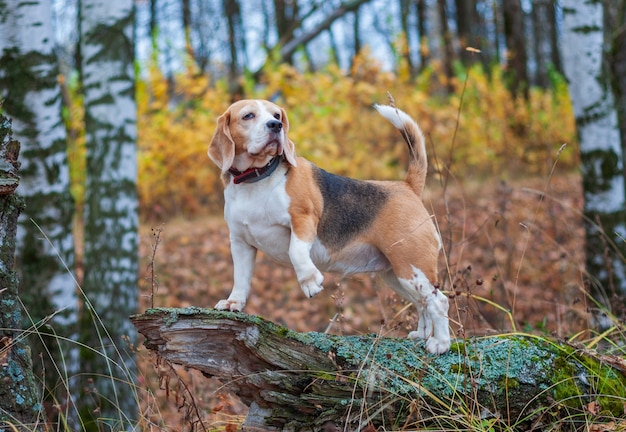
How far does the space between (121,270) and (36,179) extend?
116 cm

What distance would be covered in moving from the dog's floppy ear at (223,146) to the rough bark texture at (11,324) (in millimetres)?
985

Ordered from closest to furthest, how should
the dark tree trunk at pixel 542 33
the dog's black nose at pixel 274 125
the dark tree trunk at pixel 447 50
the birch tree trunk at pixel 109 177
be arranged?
the dog's black nose at pixel 274 125
the birch tree trunk at pixel 109 177
the dark tree trunk at pixel 447 50
the dark tree trunk at pixel 542 33

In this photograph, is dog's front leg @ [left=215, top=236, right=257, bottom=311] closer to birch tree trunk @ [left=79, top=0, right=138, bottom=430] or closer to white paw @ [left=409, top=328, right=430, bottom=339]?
white paw @ [left=409, top=328, right=430, bottom=339]

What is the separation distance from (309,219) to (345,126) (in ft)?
27.9

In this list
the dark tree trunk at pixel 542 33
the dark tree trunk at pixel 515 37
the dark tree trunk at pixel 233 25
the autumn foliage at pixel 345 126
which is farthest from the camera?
the dark tree trunk at pixel 233 25

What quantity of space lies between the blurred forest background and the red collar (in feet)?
1.57

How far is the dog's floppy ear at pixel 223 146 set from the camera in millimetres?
3389

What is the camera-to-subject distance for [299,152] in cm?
1010

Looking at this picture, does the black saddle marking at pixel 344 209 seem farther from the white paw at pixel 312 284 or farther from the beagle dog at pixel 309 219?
→ the white paw at pixel 312 284

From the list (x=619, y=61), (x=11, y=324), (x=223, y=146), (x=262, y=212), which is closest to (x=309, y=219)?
(x=262, y=212)

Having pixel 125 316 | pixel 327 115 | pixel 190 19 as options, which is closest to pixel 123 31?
pixel 125 316

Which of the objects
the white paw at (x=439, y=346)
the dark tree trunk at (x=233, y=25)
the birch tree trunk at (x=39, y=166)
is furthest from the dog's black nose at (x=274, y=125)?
the dark tree trunk at (x=233, y=25)

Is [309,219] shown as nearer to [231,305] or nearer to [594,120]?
[231,305]

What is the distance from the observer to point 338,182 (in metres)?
3.71
